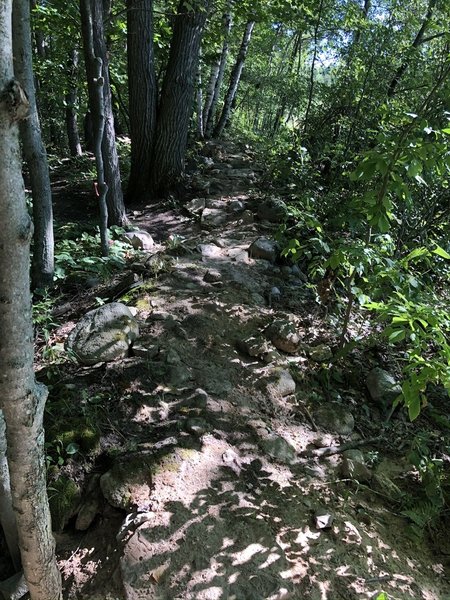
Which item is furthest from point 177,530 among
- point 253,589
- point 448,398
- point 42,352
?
point 448,398

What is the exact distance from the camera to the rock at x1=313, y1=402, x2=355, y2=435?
373 cm

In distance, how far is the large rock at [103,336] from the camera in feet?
12.2

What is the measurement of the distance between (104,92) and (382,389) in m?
5.44

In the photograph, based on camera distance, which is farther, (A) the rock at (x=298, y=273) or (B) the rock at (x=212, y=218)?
(B) the rock at (x=212, y=218)

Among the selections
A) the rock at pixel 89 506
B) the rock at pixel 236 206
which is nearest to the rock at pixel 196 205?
the rock at pixel 236 206

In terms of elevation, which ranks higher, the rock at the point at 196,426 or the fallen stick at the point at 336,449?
the rock at the point at 196,426

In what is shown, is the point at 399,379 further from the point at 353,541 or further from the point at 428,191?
the point at 428,191

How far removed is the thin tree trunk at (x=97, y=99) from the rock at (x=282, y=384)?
9.68 feet

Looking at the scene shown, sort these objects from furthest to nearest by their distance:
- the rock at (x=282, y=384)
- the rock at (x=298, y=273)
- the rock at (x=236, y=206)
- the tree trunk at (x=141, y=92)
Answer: the rock at (x=236, y=206) < the tree trunk at (x=141, y=92) < the rock at (x=298, y=273) < the rock at (x=282, y=384)

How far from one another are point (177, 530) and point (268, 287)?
3.28 m

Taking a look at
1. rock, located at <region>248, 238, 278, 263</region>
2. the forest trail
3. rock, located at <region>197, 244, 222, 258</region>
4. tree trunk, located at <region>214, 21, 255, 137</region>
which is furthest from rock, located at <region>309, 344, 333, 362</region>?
tree trunk, located at <region>214, 21, 255, 137</region>

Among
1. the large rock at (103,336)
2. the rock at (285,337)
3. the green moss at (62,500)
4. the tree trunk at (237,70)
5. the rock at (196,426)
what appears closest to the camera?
the green moss at (62,500)

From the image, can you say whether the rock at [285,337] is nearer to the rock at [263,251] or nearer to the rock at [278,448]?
the rock at [278,448]

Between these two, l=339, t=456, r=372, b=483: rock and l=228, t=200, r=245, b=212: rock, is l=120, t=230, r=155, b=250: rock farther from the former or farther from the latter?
l=339, t=456, r=372, b=483: rock
